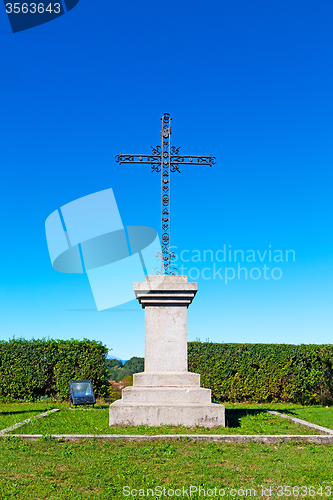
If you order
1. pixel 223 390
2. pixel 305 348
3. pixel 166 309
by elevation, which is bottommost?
pixel 223 390

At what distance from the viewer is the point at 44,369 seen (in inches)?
567

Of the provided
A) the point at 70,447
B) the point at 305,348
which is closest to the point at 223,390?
the point at 305,348

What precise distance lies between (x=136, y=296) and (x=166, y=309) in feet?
2.34

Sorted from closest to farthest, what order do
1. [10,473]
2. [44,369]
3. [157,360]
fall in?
[10,473]
[157,360]
[44,369]

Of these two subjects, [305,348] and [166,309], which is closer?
[166,309]

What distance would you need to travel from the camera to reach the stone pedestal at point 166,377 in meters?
7.59

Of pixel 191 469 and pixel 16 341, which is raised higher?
pixel 16 341

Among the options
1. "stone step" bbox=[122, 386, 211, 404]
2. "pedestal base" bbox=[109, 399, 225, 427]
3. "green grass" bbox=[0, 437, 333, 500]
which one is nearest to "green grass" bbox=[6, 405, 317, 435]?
"pedestal base" bbox=[109, 399, 225, 427]

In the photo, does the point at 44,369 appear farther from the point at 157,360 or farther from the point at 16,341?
the point at 157,360

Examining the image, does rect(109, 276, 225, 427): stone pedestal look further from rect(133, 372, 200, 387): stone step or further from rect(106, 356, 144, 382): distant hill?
rect(106, 356, 144, 382): distant hill

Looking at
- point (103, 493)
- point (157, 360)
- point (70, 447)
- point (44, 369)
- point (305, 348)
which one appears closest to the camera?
point (103, 493)

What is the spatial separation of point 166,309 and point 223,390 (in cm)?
756

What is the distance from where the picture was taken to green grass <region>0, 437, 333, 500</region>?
4.26 m

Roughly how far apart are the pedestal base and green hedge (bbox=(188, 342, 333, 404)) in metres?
7.21
